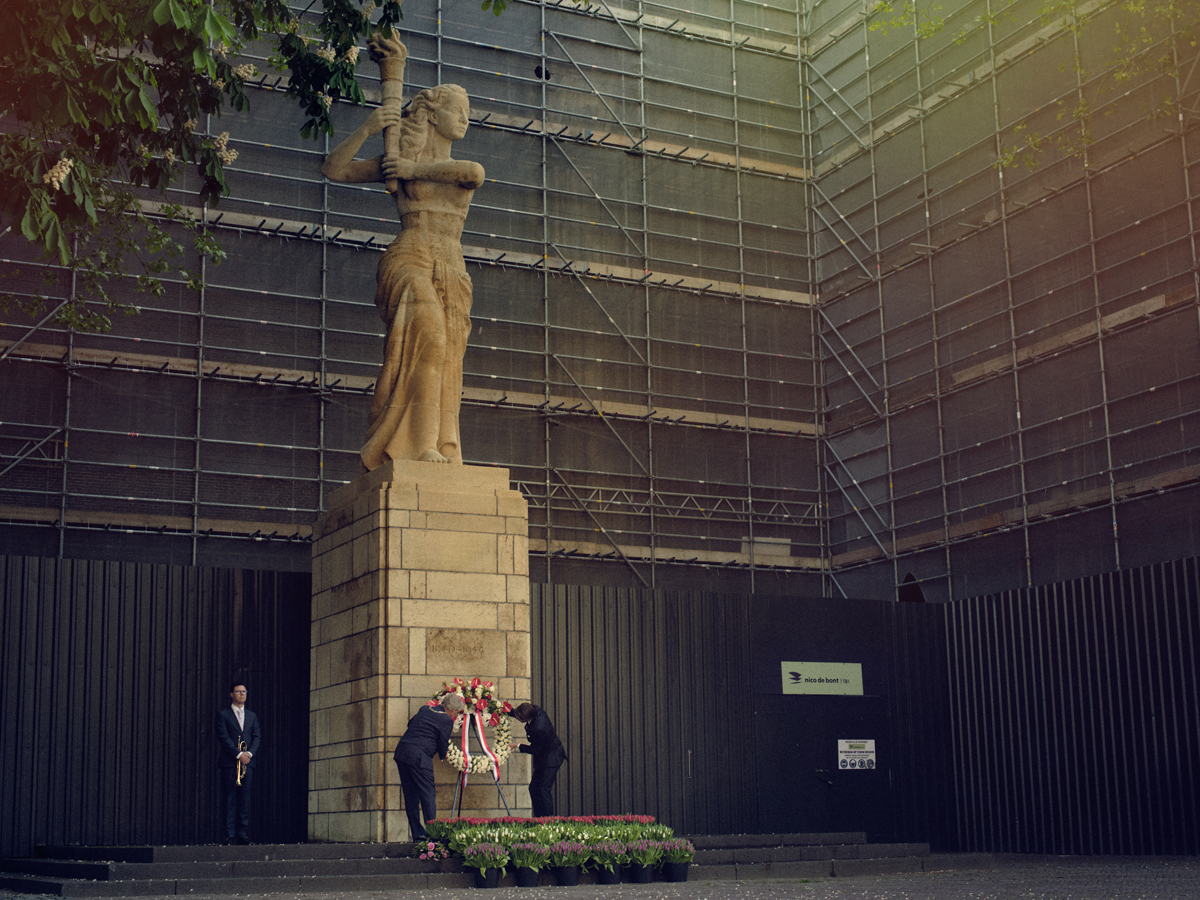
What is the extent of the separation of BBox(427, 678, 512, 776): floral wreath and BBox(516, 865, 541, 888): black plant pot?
1.77m

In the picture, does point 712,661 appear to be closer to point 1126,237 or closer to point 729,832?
point 729,832

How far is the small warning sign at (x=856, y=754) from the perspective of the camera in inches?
663

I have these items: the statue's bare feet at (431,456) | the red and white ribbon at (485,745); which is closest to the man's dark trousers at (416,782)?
the red and white ribbon at (485,745)

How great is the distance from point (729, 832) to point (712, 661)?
1.88 m

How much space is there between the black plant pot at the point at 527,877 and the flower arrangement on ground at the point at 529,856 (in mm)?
26

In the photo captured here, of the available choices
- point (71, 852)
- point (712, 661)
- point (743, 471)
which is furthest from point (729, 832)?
point (743, 471)

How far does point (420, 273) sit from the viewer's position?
13219mm

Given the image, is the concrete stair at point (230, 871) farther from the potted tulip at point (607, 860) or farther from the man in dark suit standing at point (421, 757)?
the potted tulip at point (607, 860)

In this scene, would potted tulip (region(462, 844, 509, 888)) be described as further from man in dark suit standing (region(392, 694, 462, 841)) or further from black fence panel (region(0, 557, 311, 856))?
black fence panel (region(0, 557, 311, 856))

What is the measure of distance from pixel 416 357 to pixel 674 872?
5.22m

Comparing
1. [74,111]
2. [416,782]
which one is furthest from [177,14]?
[416,782]

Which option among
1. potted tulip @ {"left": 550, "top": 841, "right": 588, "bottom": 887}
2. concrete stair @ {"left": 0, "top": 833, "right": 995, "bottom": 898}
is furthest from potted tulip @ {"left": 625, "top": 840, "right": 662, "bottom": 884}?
potted tulip @ {"left": 550, "top": 841, "right": 588, "bottom": 887}

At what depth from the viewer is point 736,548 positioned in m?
25.0

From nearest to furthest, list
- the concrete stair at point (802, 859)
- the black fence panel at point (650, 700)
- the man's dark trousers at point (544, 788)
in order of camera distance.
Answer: the concrete stair at point (802, 859), the man's dark trousers at point (544, 788), the black fence panel at point (650, 700)
